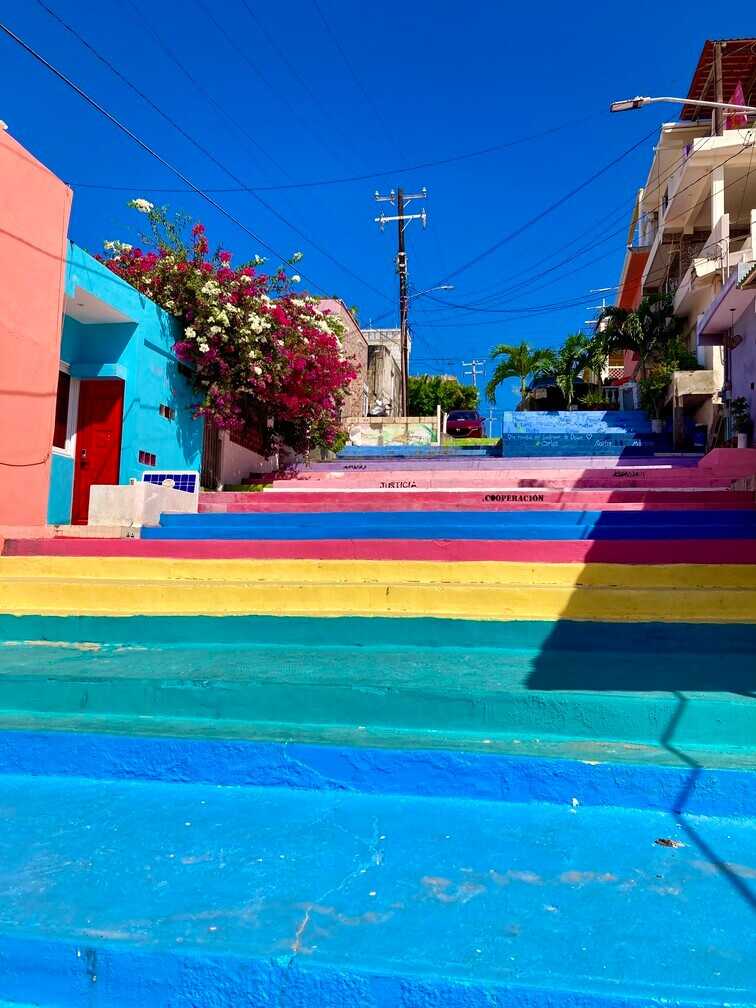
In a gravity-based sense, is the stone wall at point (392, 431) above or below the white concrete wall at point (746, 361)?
below

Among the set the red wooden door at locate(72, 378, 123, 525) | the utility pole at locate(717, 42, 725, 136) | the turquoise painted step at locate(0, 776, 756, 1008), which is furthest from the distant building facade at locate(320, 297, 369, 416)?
the turquoise painted step at locate(0, 776, 756, 1008)

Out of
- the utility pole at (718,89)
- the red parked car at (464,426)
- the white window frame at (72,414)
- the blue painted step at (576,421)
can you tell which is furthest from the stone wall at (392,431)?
the white window frame at (72,414)

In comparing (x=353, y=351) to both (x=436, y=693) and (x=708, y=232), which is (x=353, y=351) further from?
(x=436, y=693)

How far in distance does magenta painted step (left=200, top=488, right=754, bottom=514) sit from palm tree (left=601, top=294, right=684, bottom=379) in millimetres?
12619

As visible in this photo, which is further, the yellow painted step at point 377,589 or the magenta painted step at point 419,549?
the magenta painted step at point 419,549

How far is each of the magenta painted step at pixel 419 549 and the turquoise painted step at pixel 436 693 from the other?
140 cm

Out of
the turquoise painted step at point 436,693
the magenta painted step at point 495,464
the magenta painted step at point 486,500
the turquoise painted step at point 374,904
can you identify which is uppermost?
the magenta painted step at point 495,464

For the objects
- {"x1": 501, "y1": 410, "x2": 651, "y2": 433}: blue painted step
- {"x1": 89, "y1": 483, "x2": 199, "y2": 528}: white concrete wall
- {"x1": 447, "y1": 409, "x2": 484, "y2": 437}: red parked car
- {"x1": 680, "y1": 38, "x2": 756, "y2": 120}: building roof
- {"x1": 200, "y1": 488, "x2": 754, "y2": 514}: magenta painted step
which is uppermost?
{"x1": 680, "y1": 38, "x2": 756, "y2": 120}: building roof

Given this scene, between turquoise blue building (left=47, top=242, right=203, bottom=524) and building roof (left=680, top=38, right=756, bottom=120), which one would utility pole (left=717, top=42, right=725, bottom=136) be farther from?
turquoise blue building (left=47, top=242, right=203, bottom=524)

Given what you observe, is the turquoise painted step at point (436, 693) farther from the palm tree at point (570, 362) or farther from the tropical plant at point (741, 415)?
the palm tree at point (570, 362)

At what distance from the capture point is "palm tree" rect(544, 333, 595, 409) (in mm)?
21938

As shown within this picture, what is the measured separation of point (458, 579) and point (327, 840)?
325 centimetres

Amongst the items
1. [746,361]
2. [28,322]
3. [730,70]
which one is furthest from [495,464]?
[730,70]

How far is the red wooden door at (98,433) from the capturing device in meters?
9.44
